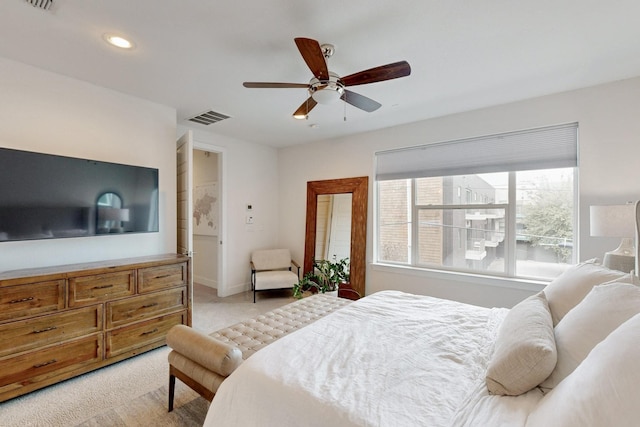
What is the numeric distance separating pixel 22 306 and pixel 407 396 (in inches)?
105

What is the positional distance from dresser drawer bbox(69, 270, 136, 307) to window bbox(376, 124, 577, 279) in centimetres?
313

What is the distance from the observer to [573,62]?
2.31m

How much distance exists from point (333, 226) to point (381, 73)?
3025mm

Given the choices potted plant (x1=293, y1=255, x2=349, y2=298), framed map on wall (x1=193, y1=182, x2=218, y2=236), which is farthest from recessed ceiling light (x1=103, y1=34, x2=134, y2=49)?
potted plant (x1=293, y1=255, x2=349, y2=298)

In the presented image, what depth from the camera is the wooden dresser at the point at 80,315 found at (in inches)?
78.7

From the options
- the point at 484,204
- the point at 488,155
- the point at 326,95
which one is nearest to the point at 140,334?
the point at 326,95

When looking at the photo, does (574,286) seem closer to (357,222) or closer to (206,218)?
(357,222)

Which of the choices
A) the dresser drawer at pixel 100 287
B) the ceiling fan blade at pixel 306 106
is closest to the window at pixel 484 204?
the ceiling fan blade at pixel 306 106

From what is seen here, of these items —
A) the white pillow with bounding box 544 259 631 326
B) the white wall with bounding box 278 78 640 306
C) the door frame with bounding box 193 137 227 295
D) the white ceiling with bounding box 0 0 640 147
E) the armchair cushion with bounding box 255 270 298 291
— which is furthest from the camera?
the door frame with bounding box 193 137 227 295

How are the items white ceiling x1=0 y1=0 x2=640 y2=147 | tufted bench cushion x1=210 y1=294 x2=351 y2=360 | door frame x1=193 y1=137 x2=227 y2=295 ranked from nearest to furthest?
1. white ceiling x1=0 y1=0 x2=640 y2=147
2. tufted bench cushion x1=210 y1=294 x2=351 y2=360
3. door frame x1=193 y1=137 x2=227 y2=295

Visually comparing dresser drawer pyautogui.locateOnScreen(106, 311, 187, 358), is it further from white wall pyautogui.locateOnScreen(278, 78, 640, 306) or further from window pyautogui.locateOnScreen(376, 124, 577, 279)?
window pyautogui.locateOnScreen(376, 124, 577, 279)

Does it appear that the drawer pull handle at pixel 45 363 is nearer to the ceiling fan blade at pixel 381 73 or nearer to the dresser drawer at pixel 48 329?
the dresser drawer at pixel 48 329

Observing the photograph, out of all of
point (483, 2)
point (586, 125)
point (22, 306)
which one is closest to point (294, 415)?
point (22, 306)

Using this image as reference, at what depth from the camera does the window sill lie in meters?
3.02
